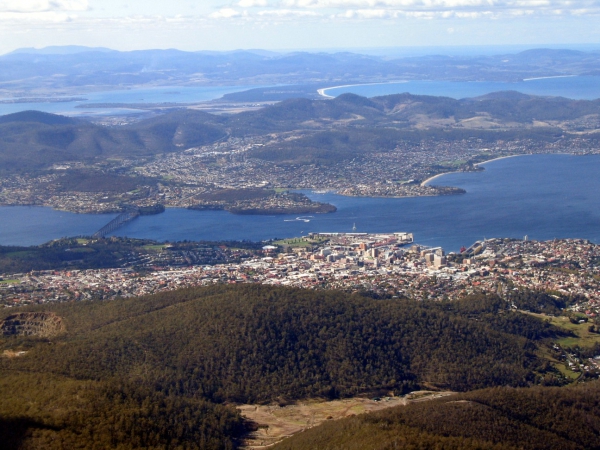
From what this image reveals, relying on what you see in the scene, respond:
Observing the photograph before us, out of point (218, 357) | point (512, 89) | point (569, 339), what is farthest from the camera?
point (512, 89)

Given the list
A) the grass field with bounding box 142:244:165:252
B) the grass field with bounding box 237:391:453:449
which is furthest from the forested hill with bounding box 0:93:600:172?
the grass field with bounding box 237:391:453:449

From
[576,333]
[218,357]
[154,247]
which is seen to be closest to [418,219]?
[154,247]

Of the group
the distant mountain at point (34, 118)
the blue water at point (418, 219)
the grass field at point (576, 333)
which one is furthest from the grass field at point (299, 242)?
the distant mountain at point (34, 118)

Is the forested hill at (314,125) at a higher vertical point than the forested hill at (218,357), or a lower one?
higher

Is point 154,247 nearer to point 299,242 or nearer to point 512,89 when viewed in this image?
point 299,242

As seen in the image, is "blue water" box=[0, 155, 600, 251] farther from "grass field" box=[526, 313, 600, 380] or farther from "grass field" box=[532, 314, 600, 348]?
"grass field" box=[526, 313, 600, 380]

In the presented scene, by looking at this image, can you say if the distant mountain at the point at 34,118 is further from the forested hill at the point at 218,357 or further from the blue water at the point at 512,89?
the forested hill at the point at 218,357
